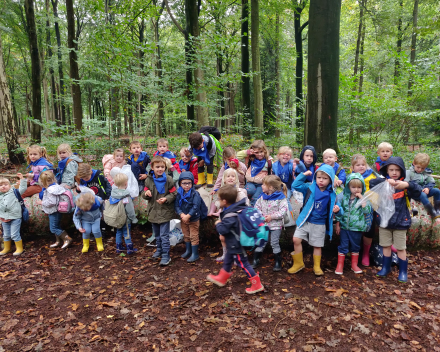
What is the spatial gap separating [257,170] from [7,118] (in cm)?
1106

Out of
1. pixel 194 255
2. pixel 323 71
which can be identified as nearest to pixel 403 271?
pixel 194 255

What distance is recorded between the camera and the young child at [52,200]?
520 cm

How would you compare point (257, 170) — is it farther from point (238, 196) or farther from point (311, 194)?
point (311, 194)

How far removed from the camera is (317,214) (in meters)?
3.97

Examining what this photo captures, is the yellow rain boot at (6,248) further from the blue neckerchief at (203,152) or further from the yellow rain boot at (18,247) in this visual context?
the blue neckerchief at (203,152)

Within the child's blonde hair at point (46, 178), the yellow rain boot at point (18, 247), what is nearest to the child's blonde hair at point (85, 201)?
the child's blonde hair at point (46, 178)

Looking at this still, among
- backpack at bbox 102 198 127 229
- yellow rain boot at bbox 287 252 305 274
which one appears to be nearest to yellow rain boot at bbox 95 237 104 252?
→ backpack at bbox 102 198 127 229

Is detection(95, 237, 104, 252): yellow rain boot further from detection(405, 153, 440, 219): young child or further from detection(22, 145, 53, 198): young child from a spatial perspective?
detection(405, 153, 440, 219): young child

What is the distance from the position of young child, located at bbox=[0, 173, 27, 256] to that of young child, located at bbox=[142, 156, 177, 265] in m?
2.82

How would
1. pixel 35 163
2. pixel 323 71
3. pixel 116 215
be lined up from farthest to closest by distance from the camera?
pixel 323 71 → pixel 35 163 → pixel 116 215

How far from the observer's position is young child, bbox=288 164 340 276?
3898 mm

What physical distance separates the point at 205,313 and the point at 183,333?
41 centimetres

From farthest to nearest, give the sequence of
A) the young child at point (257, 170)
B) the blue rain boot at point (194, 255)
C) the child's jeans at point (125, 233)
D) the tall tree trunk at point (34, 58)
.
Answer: the tall tree trunk at point (34, 58) → the child's jeans at point (125, 233) → the young child at point (257, 170) → the blue rain boot at point (194, 255)

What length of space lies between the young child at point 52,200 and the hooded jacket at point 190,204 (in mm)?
2559
